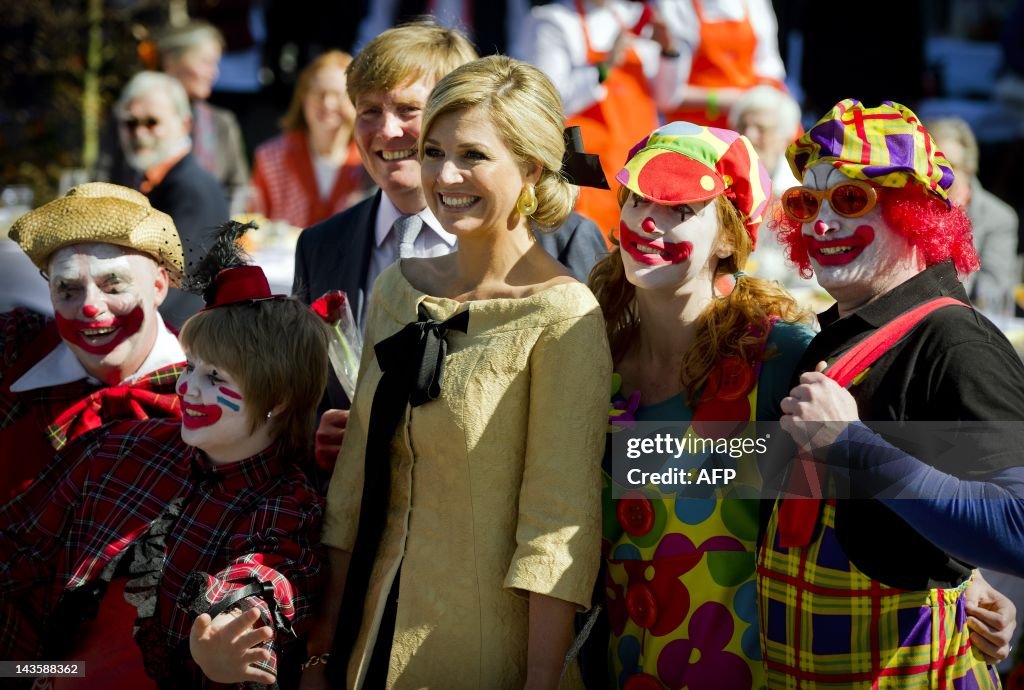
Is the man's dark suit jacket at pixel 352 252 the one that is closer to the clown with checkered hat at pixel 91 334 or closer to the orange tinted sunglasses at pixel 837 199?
the clown with checkered hat at pixel 91 334

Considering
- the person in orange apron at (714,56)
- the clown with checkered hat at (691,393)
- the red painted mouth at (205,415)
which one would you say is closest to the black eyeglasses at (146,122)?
the person in orange apron at (714,56)

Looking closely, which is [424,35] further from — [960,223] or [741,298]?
[960,223]

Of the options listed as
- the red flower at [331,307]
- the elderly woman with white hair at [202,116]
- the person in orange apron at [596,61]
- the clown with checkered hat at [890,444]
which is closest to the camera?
the clown with checkered hat at [890,444]

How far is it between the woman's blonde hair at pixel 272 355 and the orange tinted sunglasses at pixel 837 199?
1.13 metres

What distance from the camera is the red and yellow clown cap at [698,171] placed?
2.56 m

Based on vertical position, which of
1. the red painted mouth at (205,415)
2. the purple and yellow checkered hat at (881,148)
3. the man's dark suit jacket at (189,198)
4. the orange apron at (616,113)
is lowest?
the red painted mouth at (205,415)

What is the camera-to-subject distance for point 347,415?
3021 millimetres

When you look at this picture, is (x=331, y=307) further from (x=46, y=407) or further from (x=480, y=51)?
(x=480, y=51)

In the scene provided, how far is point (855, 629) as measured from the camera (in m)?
2.38

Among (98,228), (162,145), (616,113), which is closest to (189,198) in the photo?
(162,145)

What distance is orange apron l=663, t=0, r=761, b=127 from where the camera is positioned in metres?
6.40

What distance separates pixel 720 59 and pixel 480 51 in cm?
129

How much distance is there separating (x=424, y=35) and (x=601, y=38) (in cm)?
289

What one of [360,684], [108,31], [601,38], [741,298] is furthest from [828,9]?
[360,684]
